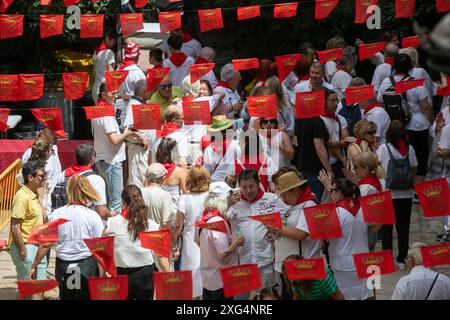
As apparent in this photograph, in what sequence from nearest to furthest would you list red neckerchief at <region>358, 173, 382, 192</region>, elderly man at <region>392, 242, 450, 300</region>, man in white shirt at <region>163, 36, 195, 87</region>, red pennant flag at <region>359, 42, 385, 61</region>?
elderly man at <region>392, 242, 450, 300</region> → red neckerchief at <region>358, 173, 382, 192</region> → red pennant flag at <region>359, 42, 385, 61</region> → man in white shirt at <region>163, 36, 195, 87</region>

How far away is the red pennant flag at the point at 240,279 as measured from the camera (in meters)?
9.66

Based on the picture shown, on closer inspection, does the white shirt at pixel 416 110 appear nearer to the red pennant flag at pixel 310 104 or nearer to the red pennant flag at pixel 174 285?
the red pennant flag at pixel 310 104

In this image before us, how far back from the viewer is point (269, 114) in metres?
12.8

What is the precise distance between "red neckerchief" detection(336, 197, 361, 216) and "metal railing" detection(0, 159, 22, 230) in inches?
222

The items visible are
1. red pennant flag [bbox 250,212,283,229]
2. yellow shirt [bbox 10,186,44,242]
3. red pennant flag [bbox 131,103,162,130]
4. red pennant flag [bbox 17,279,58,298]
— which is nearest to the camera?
red pennant flag [bbox 17,279,58,298]

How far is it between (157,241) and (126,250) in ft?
1.25

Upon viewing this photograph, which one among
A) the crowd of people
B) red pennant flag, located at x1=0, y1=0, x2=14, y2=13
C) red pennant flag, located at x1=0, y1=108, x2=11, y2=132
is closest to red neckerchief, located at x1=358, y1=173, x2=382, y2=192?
the crowd of people

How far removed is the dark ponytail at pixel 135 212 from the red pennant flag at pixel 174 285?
929mm

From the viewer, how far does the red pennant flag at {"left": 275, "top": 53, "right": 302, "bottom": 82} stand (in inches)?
576

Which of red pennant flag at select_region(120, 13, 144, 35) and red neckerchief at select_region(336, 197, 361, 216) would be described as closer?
red neckerchief at select_region(336, 197, 361, 216)

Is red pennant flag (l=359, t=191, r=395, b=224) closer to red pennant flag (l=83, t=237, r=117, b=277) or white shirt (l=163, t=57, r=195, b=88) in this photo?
red pennant flag (l=83, t=237, r=117, b=277)

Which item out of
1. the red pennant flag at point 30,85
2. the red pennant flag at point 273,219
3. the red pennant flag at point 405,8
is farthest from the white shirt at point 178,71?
the red pennant flag at point 273,219

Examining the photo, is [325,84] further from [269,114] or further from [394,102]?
[269,114]

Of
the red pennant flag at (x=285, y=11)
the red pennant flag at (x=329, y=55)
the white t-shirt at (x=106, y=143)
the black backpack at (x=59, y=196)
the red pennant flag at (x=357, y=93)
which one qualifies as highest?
the red pennant flag at (x=285, y=11)
